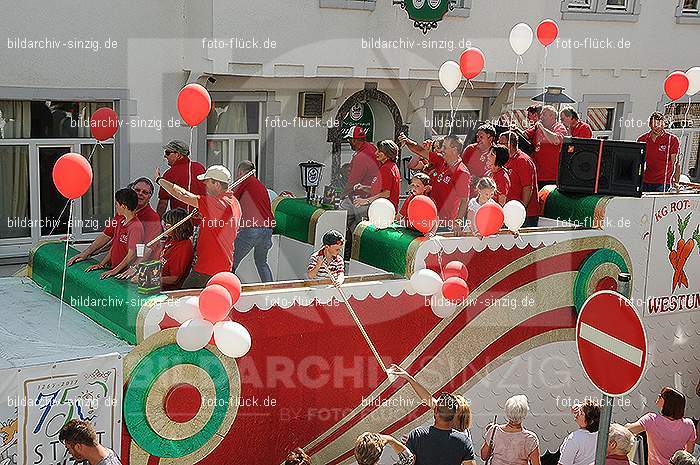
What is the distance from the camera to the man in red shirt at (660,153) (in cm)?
1175

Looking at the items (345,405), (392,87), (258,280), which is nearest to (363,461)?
(345,405)

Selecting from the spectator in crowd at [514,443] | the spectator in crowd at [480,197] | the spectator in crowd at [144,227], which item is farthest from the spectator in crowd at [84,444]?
the spectator in crowd at [480,197]

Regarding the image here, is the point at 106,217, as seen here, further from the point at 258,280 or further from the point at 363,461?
the point at 363,461

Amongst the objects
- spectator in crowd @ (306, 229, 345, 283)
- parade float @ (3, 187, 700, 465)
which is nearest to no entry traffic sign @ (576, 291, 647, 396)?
spectator in crowd @ (306, 229, 345, 283)

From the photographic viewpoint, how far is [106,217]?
505 inches

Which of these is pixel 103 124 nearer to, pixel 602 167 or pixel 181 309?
pixel 181 309

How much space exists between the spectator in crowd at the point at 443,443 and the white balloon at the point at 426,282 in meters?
1.68

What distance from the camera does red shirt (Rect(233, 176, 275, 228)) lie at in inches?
362

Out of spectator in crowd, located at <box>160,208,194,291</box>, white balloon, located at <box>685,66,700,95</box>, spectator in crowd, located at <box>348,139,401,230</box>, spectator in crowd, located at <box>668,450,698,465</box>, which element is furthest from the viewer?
white balloon, located at <box>685,66,700,95</box>

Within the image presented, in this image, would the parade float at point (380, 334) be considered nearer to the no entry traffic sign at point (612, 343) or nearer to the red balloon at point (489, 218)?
the red balloon at point (489, 218)

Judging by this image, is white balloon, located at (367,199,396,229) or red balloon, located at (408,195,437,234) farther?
white balloon, located at (367,199,396,229)

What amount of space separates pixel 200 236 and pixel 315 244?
6.66ft

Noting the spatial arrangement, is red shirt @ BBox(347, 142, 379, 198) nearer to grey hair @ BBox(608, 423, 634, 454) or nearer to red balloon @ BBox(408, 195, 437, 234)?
red balloon @ BBox(408, 195, 437, 234)

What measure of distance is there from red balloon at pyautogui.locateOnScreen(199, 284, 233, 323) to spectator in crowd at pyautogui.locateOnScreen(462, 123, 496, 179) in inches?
158
